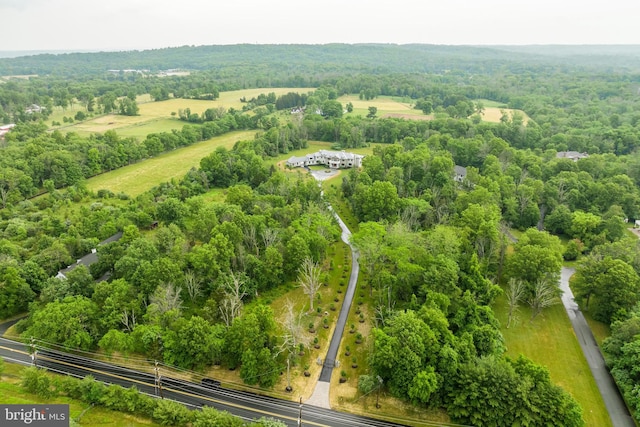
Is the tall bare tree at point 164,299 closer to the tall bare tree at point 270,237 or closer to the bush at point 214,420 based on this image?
the bush at point 214,420

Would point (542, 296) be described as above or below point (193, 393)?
above

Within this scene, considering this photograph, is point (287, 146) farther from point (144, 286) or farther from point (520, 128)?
point (144, 286)

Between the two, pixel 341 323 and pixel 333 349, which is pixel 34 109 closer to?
pixel 341 323

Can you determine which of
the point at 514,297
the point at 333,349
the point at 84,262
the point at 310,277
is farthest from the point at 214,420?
the point at 514,297

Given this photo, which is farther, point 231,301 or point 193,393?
point 231,301

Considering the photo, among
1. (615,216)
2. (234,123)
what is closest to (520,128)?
(615,216)

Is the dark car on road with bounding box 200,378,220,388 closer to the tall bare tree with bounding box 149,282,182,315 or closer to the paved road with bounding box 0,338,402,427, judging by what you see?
the paved road with bounding box 0,338,402,427
